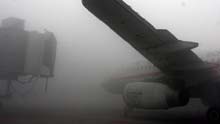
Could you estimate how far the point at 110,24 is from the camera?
1157 centimetres

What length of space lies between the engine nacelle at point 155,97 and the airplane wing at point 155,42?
0.93 m

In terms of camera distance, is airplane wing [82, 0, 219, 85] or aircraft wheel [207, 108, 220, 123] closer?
airplane wing [82, 0, 219, 85]

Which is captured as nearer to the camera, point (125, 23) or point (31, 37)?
point (125, 23)

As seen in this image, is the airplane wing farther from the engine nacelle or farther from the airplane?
the engine nacelle

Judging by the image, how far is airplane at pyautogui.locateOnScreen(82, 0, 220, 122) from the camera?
10953 mm

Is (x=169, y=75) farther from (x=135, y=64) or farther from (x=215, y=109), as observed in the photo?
(x=135, y=64)

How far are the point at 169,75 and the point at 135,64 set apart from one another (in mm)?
3252

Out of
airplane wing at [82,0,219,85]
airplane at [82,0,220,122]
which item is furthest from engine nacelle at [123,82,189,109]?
airplane wing at [82,0,219,85]

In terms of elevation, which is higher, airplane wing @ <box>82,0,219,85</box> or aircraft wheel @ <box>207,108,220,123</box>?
airplane wing @ <box>82,0,219,85</box>

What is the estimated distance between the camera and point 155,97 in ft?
38.7

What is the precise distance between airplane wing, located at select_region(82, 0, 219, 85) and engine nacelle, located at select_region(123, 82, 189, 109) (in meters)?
0.93

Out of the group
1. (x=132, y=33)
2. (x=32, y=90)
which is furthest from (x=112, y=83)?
(x=32, y=90)

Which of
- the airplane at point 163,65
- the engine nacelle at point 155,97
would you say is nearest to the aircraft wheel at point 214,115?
the airplane at point 163,65

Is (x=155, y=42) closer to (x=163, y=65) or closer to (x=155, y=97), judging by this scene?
(x=163, y=65)
